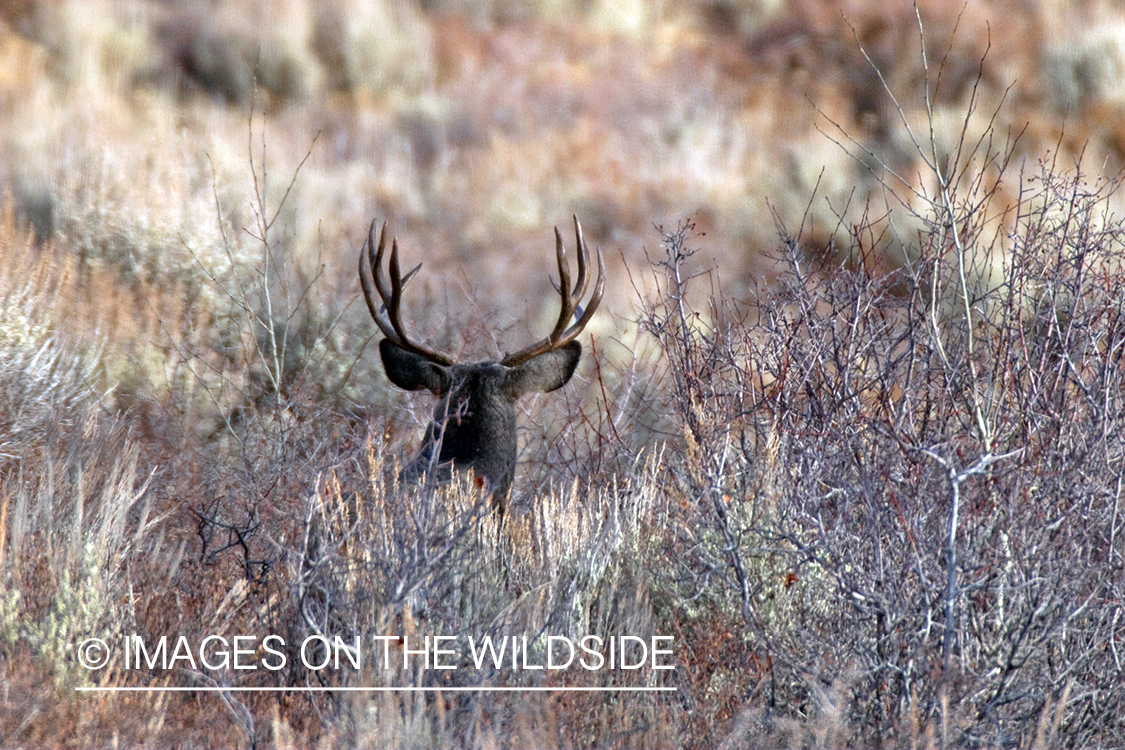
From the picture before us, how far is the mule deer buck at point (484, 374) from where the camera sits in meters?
6.00

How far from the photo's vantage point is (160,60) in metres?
22.6

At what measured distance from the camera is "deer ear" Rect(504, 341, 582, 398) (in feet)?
20.5

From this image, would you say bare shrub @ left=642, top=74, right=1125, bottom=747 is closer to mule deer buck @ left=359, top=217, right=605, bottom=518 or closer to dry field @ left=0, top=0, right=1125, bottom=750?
dry field @ left=0, top=0, right=1125, bottom=750

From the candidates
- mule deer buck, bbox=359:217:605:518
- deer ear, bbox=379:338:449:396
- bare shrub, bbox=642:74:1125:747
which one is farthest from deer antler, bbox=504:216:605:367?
bare shrub, bbox=642:74:1125:747

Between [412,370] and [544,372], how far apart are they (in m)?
0.74

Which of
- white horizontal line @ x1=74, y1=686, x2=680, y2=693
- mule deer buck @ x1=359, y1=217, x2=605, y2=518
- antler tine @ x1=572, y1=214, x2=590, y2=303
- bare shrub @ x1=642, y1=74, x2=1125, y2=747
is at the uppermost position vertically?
antler tine @ x1=572, y1=214, x2=590, y2=303

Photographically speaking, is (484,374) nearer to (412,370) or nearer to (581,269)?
(412,370)

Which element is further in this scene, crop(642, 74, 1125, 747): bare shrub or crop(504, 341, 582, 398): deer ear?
crop(504, 341, 582, 398): deer ear

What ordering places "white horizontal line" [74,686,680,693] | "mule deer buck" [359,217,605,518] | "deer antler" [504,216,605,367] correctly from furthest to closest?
"deer antler" [504,216,605,367], "mule deer buck" [359,217,605,518], "white horizontal line" [74,686,680,693]

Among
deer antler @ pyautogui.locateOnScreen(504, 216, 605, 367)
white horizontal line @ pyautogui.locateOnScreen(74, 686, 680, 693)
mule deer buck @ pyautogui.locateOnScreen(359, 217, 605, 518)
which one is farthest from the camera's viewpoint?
deer antler @ pyautogui.locateOnScreen(504, 216, 605, 367)

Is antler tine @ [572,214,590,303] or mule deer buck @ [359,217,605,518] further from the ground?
antler tine @ [572,214,590,303]

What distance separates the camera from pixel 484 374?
616 cm

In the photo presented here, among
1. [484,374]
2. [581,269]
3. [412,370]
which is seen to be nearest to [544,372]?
[484,374]

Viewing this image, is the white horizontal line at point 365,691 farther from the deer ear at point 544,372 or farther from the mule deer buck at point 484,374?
the deer ear at point 544,372
